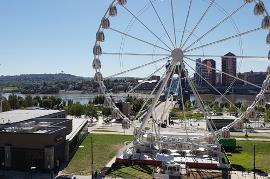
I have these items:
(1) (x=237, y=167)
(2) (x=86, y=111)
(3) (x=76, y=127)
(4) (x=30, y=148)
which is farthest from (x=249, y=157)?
(2) (x=86, y=111)

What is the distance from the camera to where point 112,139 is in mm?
62938

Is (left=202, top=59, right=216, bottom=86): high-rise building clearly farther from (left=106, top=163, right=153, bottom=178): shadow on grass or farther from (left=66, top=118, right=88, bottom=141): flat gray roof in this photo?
(left=66, top=118, right=88, bottom=141): flat gray roof

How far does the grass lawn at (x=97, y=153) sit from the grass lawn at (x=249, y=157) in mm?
13842

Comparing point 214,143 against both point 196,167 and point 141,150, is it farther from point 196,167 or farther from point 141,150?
point 141,150

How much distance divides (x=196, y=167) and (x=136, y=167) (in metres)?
5.82

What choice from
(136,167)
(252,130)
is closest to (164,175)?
(136,167)

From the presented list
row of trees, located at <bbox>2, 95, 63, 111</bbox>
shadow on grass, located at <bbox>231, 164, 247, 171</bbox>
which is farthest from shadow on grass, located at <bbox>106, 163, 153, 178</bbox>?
row of trees, located at <bbox>2, 95, 63, 111</bbox>

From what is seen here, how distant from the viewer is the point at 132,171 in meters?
41.2

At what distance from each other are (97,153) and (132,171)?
1086 cm

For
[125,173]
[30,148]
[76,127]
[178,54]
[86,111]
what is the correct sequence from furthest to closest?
1. [86,111]
2. [76,127]
3. [30,148]
4. [178,54]
5. [125,173]

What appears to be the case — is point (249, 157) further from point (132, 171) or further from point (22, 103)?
point (22, 103)

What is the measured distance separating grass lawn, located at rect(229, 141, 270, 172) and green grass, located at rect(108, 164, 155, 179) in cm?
929

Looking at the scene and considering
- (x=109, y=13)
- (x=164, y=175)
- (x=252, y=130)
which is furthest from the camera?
(x=252, y=130)

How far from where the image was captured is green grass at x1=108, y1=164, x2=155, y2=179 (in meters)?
39.7
